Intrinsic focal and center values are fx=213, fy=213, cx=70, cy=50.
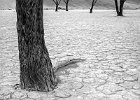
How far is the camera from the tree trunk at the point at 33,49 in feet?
14.1

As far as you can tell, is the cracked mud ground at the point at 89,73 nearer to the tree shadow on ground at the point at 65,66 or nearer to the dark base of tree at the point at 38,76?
the tree shadow on ground at the point at 65,66

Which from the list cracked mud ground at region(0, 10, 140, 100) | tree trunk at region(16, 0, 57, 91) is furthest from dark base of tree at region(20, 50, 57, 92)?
cracked mud ground at region(0, 10, 140, 100)

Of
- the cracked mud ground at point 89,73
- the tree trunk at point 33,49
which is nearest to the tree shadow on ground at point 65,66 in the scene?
the cracked mud ground at point 89,73

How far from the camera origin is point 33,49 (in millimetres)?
4559

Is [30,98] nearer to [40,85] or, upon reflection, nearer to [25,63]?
[40,85]

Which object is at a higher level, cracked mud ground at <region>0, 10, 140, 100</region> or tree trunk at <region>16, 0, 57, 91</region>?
tree trunk at <region>16, 0, 57, 91</region>

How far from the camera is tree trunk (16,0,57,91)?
4.29 meters

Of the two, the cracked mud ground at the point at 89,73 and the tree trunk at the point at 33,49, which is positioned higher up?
the tree trunk at the point at 33,49

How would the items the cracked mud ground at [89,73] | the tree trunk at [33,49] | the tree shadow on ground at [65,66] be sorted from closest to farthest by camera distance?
the tree trunk at [33,49], the cracked mud ground at [89,73], the tree shadow on ground at [65,66]

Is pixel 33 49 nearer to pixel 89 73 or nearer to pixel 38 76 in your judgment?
pixel 38 76

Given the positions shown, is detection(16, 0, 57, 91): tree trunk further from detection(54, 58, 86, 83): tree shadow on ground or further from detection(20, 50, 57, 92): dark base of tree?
detection(54, 58, 86, 83): tree shadow on ground

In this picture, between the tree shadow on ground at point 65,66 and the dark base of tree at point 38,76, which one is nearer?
the dark base of tree at point 38,76

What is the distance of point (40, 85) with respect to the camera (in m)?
4.72

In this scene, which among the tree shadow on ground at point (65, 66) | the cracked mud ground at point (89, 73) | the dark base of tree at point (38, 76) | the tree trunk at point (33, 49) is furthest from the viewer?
the tree shadow on ground at point (65, 66)
